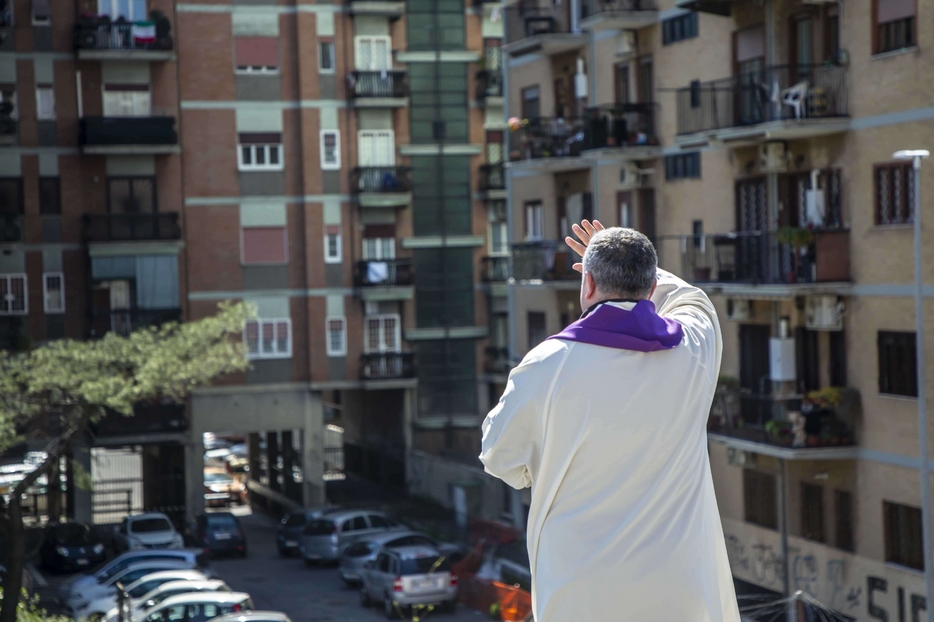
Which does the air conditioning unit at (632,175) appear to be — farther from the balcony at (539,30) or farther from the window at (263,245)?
the window at (263,245)

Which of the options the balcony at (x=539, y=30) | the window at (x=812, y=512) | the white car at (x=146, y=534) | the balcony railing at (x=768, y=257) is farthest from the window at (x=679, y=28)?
the white car at (x=146, y=534)

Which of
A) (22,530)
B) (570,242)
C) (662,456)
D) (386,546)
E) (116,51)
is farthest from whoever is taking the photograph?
(116,51)

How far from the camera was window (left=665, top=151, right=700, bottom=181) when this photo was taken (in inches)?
1045

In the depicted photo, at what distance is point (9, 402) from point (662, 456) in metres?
21.6

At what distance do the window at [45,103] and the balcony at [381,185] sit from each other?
29.9 ft

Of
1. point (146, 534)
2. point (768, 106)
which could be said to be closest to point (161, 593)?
point (146, 534)

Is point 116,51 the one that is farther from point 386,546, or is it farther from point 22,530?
point 22,530

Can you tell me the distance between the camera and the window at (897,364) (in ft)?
68.2

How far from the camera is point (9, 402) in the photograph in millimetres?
23188

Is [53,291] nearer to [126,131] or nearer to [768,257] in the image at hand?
[126,131]

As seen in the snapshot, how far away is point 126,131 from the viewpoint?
3706cm

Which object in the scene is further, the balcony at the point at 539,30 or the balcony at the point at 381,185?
the balcony at the point at 381,185

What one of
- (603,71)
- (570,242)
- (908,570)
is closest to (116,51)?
(603,71)

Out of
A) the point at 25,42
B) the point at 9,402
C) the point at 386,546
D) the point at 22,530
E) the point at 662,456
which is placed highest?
the point at 25,42
